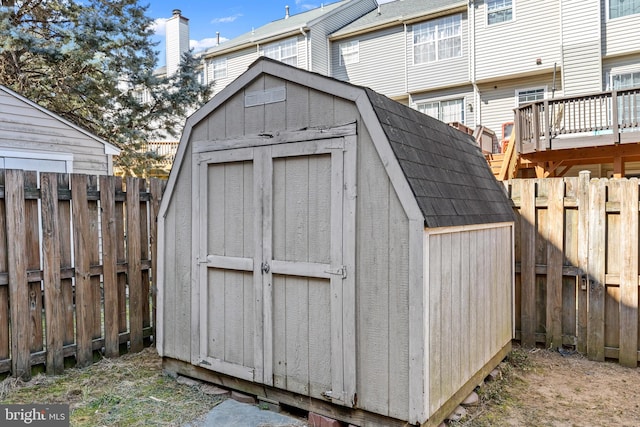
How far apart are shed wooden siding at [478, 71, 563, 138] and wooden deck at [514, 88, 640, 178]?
11.9ft

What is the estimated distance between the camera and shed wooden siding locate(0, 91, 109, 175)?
6.85 metres

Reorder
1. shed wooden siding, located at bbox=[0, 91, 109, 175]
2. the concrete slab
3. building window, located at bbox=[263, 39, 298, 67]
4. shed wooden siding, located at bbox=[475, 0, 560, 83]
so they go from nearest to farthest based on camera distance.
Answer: the concrete slab, shed wooden siding, located at bbox=[0, 91, 109, 175], shed wooden siding, located at bbox=[475, 0, 560, 83], building window, located at bbox=[263, 39, 298, 67]

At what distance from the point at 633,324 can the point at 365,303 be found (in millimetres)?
2949

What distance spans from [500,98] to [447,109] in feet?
5.48

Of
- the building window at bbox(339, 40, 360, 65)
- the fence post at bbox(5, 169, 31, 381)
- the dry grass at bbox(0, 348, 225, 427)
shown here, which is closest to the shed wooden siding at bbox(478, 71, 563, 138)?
the building window at bbox(339, 40, 360, 65)

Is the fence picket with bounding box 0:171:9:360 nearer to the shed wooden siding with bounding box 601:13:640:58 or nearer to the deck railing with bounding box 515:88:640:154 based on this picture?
the deck railing with bounding box 515:88:640:154

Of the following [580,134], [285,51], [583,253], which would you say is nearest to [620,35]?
[580,134]

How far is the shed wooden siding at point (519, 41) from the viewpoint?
1210cm

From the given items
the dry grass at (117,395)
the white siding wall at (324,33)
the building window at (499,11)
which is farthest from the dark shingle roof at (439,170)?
the white siding wall at (324,33)

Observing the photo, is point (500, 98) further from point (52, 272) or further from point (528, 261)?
point (52, 272)

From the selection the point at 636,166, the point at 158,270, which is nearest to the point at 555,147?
the point at 636,166

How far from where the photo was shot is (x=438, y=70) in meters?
13.9

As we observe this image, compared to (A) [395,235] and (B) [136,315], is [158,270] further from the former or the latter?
(A) [395,235]

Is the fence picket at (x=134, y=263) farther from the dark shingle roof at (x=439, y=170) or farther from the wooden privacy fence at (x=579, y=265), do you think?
the wooden privacy fence at (x=579, y=265)
